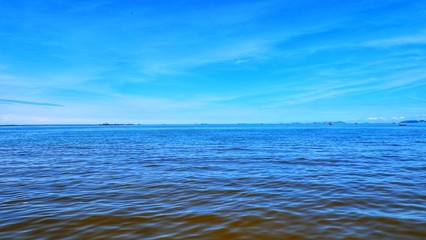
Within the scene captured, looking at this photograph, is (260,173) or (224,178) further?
(260,173)

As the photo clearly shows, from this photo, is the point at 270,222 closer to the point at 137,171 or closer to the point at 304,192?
the point at 304,192

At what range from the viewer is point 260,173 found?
1583 centimetres

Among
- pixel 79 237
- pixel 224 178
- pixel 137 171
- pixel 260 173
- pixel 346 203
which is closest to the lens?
pixel 79 237

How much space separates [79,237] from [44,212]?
9.48 ft

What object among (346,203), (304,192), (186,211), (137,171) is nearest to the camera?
(186,211)

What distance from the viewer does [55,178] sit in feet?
48.8

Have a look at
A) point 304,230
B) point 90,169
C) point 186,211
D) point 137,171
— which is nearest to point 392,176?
point 304,230

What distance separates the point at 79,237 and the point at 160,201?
11.4 ft

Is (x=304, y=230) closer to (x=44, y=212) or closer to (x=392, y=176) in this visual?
(x=44, y=212)

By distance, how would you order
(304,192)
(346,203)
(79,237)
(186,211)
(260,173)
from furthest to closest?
1. (260,173)
2. (304,192)
3. (346,203)
4. (186,211)
5. (79,237)

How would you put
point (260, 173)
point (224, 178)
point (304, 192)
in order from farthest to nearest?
point (260, 173) < point (224, 178) < point (304, 192)

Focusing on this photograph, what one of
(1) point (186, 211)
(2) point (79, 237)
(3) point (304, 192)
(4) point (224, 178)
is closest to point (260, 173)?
(4) point (224, 178)

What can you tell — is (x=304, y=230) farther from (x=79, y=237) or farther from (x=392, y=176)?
(x=392, y=176)

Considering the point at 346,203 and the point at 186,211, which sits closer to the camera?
the point at 186,211
